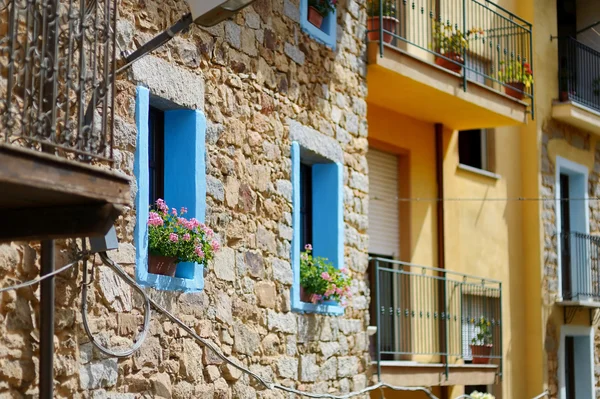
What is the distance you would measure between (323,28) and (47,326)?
5221 mm

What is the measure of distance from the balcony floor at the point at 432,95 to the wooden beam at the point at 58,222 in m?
6.42

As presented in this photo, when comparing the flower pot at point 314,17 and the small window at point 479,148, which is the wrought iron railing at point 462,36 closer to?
the small window at point 479,148

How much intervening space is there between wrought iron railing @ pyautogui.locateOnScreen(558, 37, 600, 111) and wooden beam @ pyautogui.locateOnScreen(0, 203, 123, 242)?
13.4 m

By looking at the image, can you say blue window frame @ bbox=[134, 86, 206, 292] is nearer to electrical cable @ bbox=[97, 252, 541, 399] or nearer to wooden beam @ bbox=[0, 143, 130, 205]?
electrical cable @ bbox=[97, 252, 541, 399]

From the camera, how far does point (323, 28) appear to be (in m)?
11.6

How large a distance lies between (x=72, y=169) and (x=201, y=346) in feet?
10.6

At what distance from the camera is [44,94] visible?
6.86 meters

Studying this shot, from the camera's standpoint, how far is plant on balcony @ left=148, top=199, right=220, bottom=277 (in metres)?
8.59

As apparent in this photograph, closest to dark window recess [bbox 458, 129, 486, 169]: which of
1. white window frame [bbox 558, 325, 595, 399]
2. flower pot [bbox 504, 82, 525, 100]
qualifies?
flower pot [bbox 504, 82, 525, 100]

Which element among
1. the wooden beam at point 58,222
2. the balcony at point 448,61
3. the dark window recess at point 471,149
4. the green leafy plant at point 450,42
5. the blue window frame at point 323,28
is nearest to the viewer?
the wooden beam at point 58,222

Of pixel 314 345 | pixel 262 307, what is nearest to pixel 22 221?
pixel 262 307

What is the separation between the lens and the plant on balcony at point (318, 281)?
1084cm

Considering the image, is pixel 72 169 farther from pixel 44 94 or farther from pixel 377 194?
pixel 377 194

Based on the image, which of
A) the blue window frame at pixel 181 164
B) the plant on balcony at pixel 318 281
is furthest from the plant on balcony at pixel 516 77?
the blue window frame at pixel 181 164
